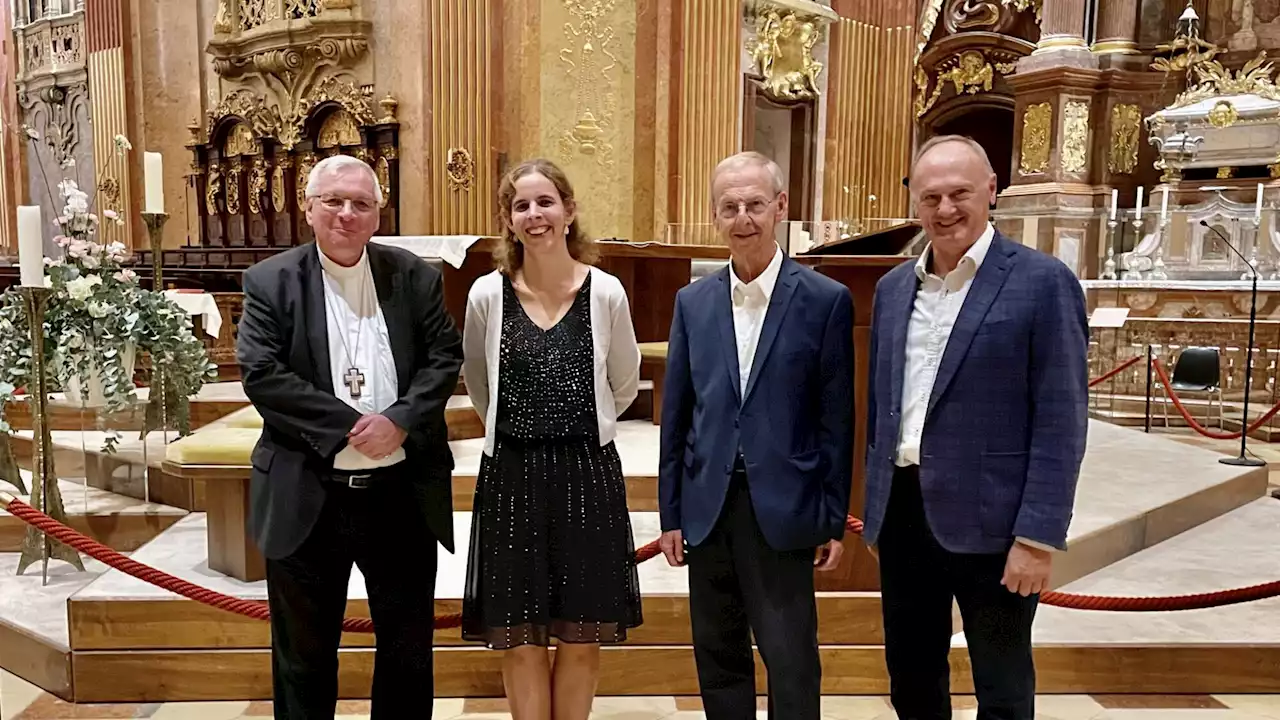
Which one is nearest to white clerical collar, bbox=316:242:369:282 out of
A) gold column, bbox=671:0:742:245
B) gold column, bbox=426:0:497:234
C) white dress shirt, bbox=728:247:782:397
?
white dress shirt, bbox=728:247:782:397

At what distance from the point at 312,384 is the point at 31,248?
6.02ft

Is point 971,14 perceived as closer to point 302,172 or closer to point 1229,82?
point 1229,82

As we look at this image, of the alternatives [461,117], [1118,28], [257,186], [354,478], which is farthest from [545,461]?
[1118,28]

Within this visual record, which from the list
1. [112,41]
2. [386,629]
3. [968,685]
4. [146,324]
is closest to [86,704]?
[386,629]

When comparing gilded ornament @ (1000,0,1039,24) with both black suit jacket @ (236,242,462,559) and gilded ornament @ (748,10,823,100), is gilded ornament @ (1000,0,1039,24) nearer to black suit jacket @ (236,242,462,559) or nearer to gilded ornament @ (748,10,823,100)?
gilded ornament @ (748,10,823,100)

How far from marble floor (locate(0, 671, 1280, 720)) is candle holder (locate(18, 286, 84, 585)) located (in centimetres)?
71

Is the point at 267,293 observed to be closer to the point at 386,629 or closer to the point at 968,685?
the point at 386,629

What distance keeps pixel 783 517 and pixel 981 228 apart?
74 centimetres

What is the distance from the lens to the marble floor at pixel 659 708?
2.83 meters

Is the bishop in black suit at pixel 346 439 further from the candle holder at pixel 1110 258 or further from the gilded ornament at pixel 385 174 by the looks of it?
the candle holder at pixel 1110 258

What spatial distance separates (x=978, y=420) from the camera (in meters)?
1.85

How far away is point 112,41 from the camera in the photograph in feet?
36.2

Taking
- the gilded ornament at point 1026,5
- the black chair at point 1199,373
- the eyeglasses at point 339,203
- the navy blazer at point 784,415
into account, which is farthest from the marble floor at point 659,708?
the gilded ornament at point 1026,5

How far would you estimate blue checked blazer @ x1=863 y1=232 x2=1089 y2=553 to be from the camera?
5.85 feet
